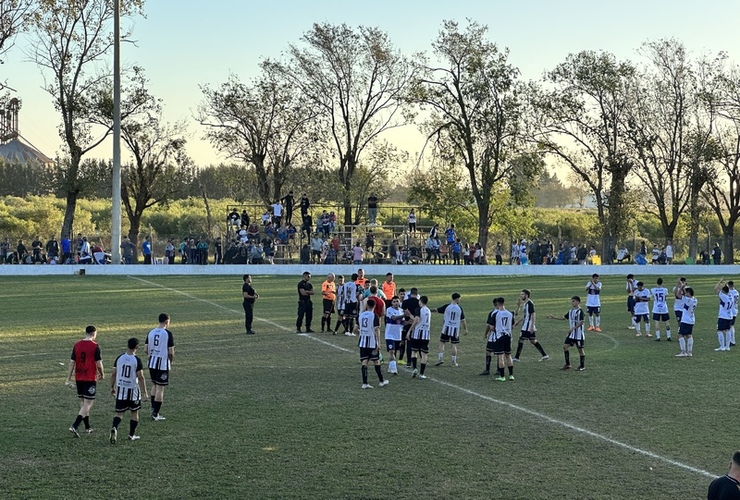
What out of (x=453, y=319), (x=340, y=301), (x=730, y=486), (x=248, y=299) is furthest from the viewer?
(x=340, y=301)

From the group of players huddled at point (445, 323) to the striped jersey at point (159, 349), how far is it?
4033 mm

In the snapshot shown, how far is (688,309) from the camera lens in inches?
858

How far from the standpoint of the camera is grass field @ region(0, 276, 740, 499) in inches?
434

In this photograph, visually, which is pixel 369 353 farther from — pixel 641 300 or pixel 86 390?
pixel 641 300

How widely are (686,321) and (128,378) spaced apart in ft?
47.4

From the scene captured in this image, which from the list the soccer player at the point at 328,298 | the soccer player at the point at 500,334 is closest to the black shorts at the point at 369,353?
the soccer player at the point at 500,334

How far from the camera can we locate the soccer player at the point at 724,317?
2231 cm

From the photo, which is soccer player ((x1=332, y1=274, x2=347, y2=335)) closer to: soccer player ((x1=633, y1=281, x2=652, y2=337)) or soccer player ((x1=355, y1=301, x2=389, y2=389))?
soccer player ((x1=355, y1=301, x2=389, y2=389))

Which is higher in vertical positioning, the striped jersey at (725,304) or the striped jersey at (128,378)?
the striped jersey at (725,304)

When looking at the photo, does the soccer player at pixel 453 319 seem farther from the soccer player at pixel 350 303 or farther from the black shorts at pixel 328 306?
the black shorts at pixel 328 306

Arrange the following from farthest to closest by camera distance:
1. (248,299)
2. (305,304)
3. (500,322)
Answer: (305,304) < (248,299) < (500,322)

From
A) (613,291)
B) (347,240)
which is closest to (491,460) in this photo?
(613,291)

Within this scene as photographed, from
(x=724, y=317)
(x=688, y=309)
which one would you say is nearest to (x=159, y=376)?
(x=688, y=309)

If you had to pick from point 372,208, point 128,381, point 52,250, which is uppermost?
point 372,208
